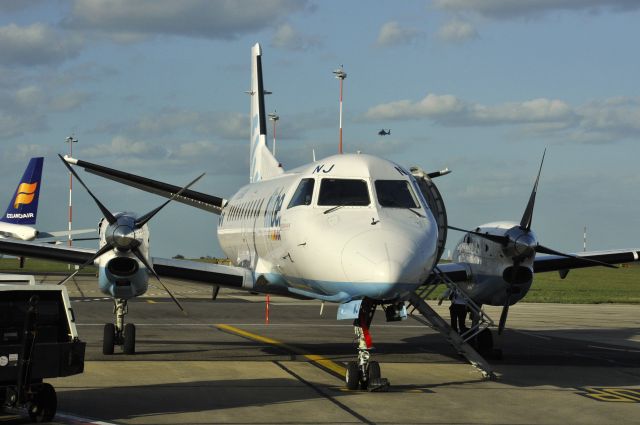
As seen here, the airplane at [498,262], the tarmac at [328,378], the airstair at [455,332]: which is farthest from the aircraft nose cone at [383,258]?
the airplane at [498,262]

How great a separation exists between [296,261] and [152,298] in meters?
24.5

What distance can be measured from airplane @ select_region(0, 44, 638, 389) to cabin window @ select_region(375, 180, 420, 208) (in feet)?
0.06

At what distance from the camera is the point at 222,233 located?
22328 millimetres

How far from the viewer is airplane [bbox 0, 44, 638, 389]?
40.5ft

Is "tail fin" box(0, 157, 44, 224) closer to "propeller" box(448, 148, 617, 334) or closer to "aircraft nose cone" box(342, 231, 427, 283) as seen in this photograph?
"propeller" box(448, 148, 617, 334)

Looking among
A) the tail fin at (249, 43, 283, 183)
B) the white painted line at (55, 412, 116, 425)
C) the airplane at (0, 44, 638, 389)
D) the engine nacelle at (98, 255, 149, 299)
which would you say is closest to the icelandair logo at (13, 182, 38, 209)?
the tail fin at (249, 43, 283, 183)

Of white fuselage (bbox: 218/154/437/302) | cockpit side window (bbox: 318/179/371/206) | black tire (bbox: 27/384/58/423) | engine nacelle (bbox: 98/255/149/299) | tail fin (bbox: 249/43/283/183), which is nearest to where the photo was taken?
black tire (bbox: 27/384/58/423)

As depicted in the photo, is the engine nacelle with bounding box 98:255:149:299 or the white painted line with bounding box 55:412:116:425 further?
the engine nacelle with bounding box 98:255:149:299

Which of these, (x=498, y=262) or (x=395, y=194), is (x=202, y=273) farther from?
(x=498, y=262)

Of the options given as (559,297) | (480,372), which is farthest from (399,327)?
(559,297)

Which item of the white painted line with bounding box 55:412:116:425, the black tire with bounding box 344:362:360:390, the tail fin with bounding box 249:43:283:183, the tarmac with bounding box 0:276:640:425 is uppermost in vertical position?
the tail fin with bounding box 249:43:283:183

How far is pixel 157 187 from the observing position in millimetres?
21016

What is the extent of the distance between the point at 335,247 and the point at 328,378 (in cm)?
265

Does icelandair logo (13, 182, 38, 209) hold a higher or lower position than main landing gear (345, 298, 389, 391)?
higher
